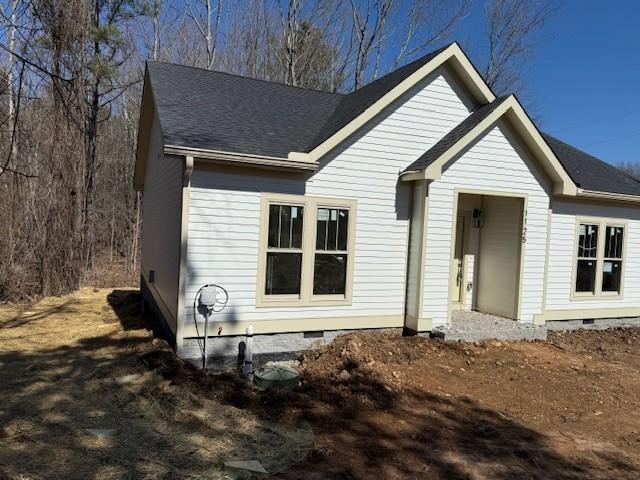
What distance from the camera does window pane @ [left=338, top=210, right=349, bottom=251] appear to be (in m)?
7.98

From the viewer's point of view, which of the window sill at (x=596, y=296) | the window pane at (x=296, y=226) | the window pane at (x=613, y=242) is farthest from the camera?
the window pane at (x=613, y=242)

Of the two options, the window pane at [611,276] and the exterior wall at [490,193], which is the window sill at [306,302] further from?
the window pane at [611,276]

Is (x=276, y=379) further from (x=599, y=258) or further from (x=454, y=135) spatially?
(x=599, y=258)

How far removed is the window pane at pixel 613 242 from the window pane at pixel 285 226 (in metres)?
7.24

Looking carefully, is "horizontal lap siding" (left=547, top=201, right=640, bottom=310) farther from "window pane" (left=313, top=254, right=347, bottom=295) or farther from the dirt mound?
"window pane" (left=313, top=254, right=347, bottom=295)

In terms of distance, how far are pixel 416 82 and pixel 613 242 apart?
6076 mm

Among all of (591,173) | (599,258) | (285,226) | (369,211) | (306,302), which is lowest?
(306,302)

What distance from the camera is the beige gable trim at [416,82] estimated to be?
7492 millimetres

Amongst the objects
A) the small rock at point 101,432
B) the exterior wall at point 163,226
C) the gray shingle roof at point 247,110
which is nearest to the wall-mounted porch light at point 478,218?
the gray shingle roof at point 247,110

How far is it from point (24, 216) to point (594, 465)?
43.3 ft

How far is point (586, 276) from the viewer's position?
1039 cm

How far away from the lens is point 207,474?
3.91 m

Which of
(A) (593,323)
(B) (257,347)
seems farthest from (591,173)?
(B) (257,347)

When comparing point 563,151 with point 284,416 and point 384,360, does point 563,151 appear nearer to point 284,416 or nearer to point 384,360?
point 384,360
